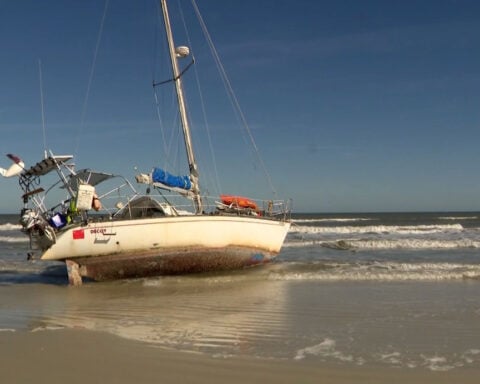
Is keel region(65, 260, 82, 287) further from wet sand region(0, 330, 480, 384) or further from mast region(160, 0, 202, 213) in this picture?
wet sand region(0, 330, 480, 384)

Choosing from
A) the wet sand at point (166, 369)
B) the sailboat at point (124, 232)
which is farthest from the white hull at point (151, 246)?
the wet sand at point (166, 369)

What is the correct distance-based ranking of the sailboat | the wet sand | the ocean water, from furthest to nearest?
the sailboat, the ocean water, the wet sand

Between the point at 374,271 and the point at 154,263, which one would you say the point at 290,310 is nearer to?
the point at 154,263

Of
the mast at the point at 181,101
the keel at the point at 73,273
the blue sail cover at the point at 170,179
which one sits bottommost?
the keel at the point at 73,273

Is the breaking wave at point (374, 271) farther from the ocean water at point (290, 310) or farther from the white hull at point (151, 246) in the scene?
the white hull at point (151, 246)

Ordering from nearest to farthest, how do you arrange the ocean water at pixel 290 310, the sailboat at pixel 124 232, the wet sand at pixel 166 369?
the wet sand at pixel 166 369
the ocean water at pixel 290 310
the sailboat at pixel 124 232

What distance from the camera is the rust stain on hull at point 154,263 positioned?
43.8ft

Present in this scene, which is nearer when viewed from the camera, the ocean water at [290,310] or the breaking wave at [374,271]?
the ocean water at [290,310]

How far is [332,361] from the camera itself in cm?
600

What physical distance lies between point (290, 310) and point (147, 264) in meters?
5.50

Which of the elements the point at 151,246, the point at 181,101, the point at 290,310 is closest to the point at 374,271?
the point at 290,310

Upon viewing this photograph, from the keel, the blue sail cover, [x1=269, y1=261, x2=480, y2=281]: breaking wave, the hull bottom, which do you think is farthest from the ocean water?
the blue sail cover

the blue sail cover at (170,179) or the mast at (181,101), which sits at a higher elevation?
the mast at (181,101)

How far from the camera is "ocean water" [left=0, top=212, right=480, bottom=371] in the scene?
21.5ft
